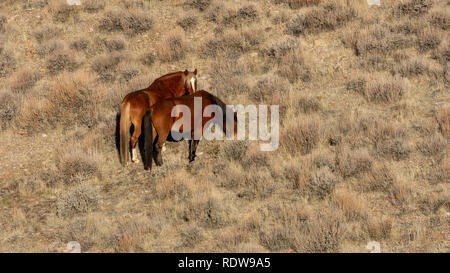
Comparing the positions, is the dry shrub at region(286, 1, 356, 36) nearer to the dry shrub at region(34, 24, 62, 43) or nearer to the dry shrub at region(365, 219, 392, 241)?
the dry shrub at region(34, 24, 62, 43)

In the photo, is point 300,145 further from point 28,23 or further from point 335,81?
point 28,23

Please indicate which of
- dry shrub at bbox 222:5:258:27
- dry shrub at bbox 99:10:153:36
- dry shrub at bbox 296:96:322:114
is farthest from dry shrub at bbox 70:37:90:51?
dry shrub at bbox 296:96:322:114

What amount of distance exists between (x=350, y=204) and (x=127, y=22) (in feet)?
37.6

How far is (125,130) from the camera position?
10711mm

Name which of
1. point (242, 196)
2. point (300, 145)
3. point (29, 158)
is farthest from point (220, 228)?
point (29, 158)

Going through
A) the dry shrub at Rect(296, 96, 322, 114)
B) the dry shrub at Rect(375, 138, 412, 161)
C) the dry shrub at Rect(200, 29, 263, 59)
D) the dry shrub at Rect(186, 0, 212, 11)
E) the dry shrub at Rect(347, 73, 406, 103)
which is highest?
the dry shrub at Rect(186, 0, 212, 11)

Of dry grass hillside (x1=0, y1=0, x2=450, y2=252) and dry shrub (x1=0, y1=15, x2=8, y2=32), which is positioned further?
dry shrub (x1=0, y1=15, x2=8, y2=32)

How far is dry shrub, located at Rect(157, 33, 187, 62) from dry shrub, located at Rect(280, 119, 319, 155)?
5644 mm

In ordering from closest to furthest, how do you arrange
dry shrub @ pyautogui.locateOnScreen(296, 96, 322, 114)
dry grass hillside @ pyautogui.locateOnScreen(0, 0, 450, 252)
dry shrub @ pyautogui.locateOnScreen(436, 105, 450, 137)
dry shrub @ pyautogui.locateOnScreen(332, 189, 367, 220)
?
dry shrub @ pyautogui.locateOnScreen(332, 189, 367, 220), dry grass hillside @ pyautogui.locateOnScreen(0, 0, 450, 252), dry shrub @ pyautogui.locateOnScreen(436, 105, 450, 137), dry shrub @ pyautogui.locateOnScreen(296, 96, 322, 114)

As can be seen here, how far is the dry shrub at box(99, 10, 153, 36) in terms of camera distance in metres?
17.5

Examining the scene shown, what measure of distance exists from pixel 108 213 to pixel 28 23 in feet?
38.1

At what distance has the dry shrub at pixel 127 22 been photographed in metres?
17.5

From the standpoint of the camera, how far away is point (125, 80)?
14984 mm

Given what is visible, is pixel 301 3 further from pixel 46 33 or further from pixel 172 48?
pixel 46 33
